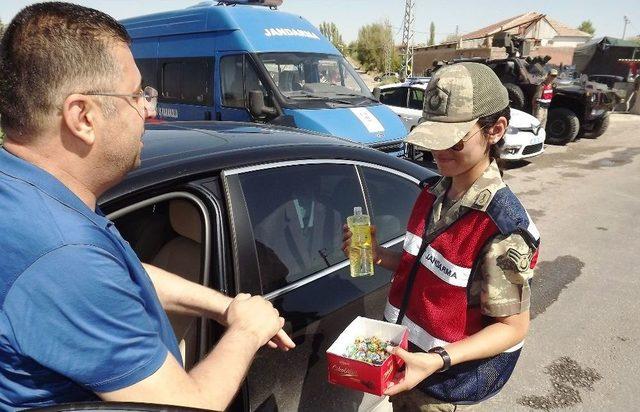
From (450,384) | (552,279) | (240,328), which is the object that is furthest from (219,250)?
(552,279)

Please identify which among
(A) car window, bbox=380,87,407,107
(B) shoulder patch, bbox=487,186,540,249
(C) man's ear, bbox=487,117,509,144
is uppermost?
(A) car window, bbox=380,87,407,107

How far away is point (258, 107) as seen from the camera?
588 cm

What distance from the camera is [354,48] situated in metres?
45.7

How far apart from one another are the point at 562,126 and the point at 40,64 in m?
12.1

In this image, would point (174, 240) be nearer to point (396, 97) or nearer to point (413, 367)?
point (413, 367)

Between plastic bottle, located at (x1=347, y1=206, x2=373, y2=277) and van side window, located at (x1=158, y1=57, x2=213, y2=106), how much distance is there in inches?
214

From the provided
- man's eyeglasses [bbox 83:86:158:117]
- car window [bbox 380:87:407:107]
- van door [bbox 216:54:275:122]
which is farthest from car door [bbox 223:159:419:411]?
car window [bbox 380:87:407:107]

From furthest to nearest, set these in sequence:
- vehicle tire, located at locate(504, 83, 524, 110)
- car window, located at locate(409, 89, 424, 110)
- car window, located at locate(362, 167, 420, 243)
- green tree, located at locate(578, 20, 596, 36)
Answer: green tree, located at locate(578, 20, 596, 36) < vehicle tire, located at locate(504, 83, 524, 110) < car window, located at locate(409, 89, 424, 110) < car window, located at locate(362, 167, 420, 243)

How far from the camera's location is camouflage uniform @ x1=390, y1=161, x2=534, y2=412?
4.26ft

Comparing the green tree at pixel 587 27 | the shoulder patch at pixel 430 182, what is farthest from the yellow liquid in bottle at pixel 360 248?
the green tree at pixel 587 27

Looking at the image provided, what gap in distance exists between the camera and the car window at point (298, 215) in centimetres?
173

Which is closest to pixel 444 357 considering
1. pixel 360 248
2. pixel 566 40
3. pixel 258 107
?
pixel 360 248

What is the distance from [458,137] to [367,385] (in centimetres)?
77

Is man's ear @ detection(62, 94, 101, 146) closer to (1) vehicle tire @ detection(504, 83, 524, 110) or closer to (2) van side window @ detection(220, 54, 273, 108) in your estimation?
(2) van side window @ detection(220, 54, 273, 108)
